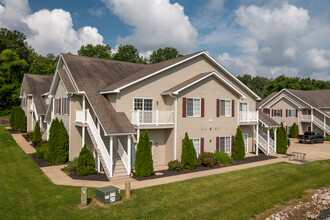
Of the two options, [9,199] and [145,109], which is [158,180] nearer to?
[145,109]

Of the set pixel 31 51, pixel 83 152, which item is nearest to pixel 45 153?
pixel 83 152

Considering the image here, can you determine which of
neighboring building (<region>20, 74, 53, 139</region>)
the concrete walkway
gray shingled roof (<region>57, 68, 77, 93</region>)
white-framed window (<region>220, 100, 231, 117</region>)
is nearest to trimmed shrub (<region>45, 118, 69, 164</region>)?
the concrete walkway

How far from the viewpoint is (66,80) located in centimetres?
2072

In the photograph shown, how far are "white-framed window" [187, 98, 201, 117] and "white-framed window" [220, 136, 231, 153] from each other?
3813 millimetres

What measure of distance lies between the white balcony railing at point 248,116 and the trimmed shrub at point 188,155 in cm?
783

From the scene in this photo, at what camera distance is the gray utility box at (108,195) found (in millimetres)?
11405

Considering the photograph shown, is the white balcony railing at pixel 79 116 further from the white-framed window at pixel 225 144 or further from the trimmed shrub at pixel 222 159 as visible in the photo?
the white-framed window at pixel 225 144

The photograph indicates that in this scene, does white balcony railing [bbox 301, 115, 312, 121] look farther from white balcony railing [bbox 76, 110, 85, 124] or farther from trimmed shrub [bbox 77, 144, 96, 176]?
trimmed shrub [bbox 77, 144, 96, 176]

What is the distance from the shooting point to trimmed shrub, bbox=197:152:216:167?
1938 cm

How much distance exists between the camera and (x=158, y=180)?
15602 mm

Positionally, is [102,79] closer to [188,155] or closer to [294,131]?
[188,155]

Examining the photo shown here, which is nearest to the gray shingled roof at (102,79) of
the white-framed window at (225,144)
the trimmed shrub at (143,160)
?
the trimmed shrub at (143,160)

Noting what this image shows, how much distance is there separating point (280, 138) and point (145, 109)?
15.4 m

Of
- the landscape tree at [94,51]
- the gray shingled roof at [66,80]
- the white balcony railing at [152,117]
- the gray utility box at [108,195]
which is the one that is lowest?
the gray utility box at [108,195]
